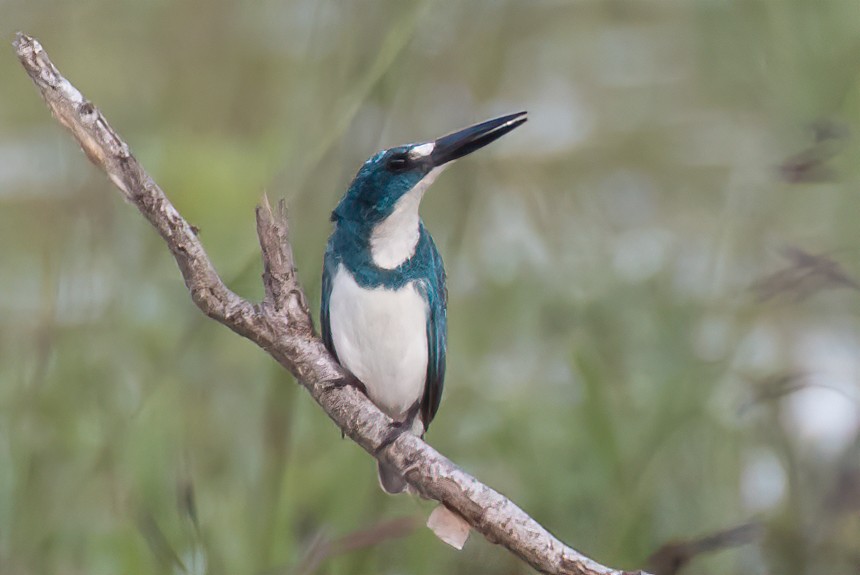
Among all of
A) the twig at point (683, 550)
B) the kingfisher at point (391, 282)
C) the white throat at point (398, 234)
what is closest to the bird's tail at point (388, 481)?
the kingfisher at point (391, 282)

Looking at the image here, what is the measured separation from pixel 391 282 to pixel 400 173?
0.51 feet

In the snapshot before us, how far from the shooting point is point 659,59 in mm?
3854

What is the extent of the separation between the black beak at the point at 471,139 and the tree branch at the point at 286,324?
0.71 feet

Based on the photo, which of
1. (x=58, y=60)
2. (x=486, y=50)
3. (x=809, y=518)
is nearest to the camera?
(x=809, y=518)

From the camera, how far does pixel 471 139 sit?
125 centimetres

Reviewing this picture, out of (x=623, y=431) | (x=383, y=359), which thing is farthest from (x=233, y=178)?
(x=383, y=359)

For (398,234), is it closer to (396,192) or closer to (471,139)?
(396,192)

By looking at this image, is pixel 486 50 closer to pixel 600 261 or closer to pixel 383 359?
pixel 600 261

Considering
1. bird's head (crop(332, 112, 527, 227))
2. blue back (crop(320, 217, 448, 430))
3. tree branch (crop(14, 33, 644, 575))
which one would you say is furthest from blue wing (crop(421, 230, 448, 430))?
tree branch (crop(14, 33, 644, 575))

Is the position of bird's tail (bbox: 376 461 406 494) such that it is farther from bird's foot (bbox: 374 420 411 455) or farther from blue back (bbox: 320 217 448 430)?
bird's foot (bbox: 374 420 411 455)

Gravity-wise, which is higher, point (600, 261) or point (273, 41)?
point (273, 41)

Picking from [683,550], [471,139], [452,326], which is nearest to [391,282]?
[471,139]

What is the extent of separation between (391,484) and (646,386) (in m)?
0.88

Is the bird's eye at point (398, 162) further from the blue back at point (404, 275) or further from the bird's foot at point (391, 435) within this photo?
the bird's foot at point (391, 435)
